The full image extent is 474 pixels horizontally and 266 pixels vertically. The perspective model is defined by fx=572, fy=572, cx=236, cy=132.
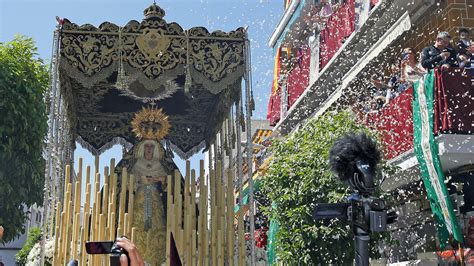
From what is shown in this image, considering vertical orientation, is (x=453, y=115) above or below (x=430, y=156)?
above

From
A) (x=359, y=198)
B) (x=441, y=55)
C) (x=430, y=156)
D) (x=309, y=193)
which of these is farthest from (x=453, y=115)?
(x=359, y=198)

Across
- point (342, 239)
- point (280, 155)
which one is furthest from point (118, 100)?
point (342, 239)

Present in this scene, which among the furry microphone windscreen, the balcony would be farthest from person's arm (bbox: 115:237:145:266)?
the balcony

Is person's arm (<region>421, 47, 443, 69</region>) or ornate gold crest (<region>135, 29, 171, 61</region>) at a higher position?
person's arm (<region>421, 47, 443, 69</region>)

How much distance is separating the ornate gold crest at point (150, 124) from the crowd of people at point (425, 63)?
4656 millimetres

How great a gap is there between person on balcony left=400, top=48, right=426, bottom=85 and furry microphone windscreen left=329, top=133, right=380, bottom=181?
6.50 metres

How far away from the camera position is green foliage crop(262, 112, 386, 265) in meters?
9.74

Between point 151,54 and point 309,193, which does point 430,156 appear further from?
point 151,54

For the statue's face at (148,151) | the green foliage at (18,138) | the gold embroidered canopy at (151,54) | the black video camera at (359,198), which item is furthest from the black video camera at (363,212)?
the green foliage at (18,138)

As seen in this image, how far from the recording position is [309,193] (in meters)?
10.0

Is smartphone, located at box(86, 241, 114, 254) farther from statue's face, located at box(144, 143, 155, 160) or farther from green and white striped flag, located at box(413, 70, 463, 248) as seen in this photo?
green and white striped flag, located at box(413, 70, 463, 248)

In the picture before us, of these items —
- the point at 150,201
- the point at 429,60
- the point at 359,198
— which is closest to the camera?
the point at 359,198

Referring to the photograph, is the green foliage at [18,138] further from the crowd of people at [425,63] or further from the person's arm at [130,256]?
the person's arm at [130,256]

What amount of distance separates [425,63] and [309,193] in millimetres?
3001
